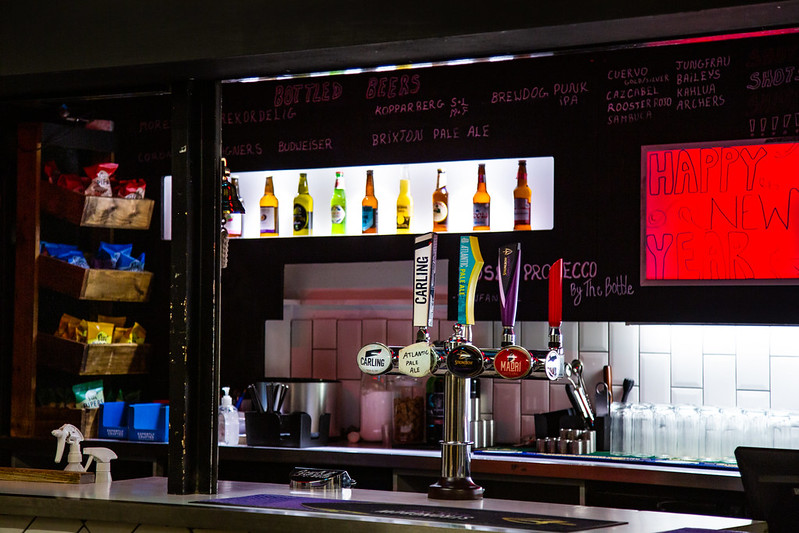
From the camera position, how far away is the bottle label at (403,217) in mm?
4867

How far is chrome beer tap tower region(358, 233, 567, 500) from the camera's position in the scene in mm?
2568

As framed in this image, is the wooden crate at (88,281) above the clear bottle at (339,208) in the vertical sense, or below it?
below

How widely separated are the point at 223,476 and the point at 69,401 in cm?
99

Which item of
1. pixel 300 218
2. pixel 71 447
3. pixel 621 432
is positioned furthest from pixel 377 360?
pixel 300 218

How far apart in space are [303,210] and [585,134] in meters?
1.44

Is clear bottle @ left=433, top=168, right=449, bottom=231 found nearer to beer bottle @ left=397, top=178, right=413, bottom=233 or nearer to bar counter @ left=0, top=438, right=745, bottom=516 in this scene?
beer bottle @ left=397, top=178, right=413, bottom=233

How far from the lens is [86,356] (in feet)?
16.0

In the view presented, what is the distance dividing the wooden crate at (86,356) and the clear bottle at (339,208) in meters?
1.16

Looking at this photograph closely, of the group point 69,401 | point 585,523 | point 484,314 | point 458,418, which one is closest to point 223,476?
point 69,401

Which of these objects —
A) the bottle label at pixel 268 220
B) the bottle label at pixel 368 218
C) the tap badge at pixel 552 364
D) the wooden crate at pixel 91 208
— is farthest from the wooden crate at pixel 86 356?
the tap badge at pixel 552 364

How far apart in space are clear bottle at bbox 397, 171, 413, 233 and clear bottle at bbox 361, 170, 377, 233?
Answer: 0.40 feet

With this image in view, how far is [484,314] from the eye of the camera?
4633mm

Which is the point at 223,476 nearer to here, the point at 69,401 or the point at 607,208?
the point at 69,401

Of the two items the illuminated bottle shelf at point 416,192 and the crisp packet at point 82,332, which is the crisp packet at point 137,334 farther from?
the illuminated bottle shelf at point 416,192
